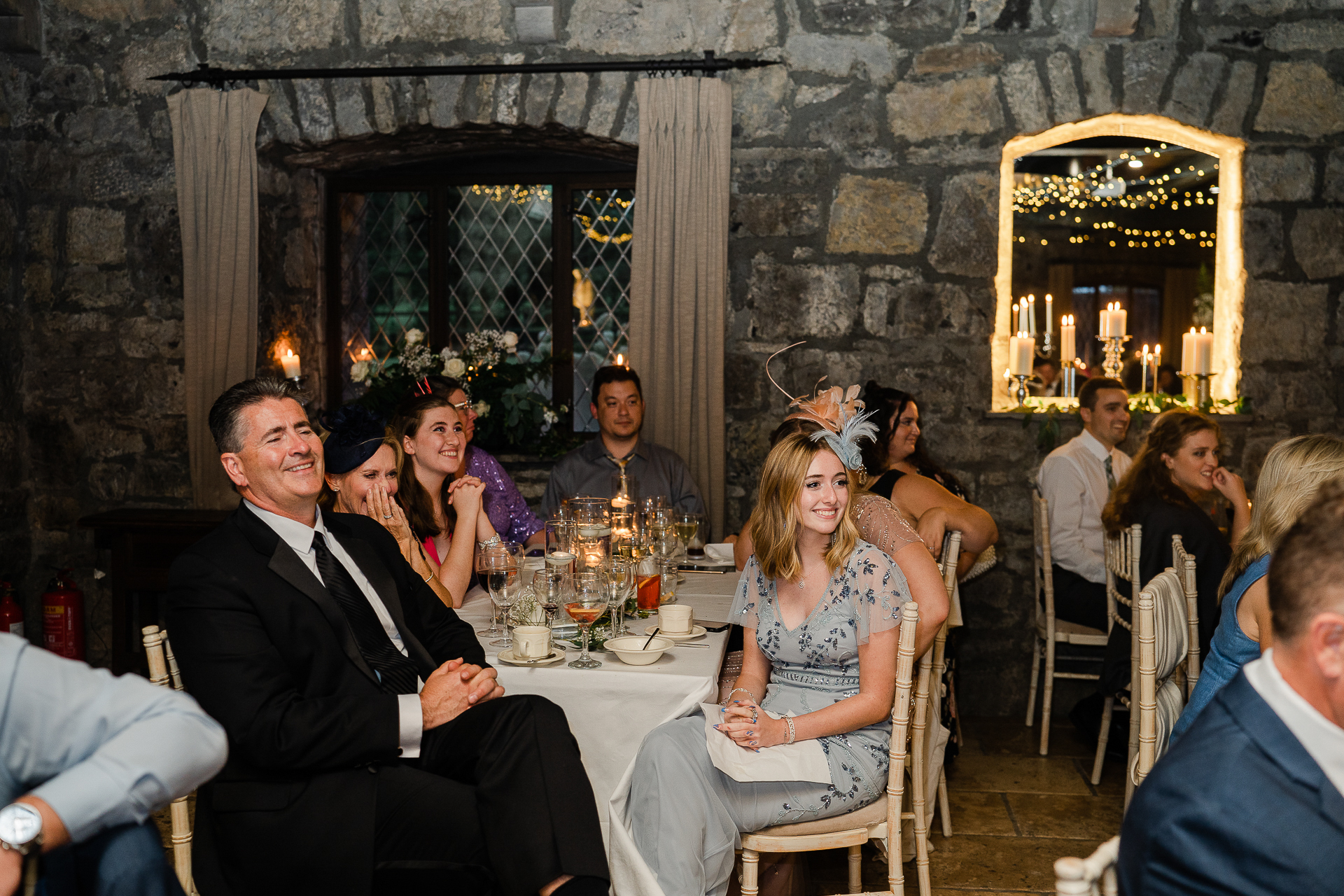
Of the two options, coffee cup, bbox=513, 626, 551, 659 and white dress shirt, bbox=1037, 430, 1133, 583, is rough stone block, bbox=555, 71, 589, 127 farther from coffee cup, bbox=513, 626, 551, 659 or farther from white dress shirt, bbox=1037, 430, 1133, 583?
coffee cup, bbox=513, 626, 551, 659

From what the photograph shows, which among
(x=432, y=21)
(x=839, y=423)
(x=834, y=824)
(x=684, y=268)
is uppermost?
(x=432, y=21)

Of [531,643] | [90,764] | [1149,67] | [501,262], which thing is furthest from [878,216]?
[90,764]

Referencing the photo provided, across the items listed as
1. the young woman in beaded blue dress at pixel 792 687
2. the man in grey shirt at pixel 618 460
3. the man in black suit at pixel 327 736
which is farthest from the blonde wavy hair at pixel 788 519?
the man in grey shirt at pixel 618 460

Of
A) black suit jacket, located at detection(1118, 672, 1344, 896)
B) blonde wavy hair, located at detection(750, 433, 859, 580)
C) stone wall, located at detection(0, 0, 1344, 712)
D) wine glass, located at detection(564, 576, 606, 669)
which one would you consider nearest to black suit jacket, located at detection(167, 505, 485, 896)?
wine glass, located at detection(564, 576, 606, 669)

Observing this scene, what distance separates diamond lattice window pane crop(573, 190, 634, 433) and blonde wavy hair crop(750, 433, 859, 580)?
2.89 metres

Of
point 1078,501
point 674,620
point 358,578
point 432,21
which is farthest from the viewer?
point 432,21

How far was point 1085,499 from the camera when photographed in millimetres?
4316

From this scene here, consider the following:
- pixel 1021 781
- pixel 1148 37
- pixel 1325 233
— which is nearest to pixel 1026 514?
pixel 1021 781

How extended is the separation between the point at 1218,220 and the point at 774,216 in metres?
2.06

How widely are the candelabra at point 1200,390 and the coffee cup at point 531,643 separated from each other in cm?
359

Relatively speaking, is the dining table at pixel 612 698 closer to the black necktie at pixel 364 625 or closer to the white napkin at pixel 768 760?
the white napkin at pixel 768 760

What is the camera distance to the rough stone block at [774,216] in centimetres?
469

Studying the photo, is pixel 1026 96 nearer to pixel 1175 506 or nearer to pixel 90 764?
pixel 1175 506

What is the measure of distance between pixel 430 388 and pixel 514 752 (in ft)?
7.49
